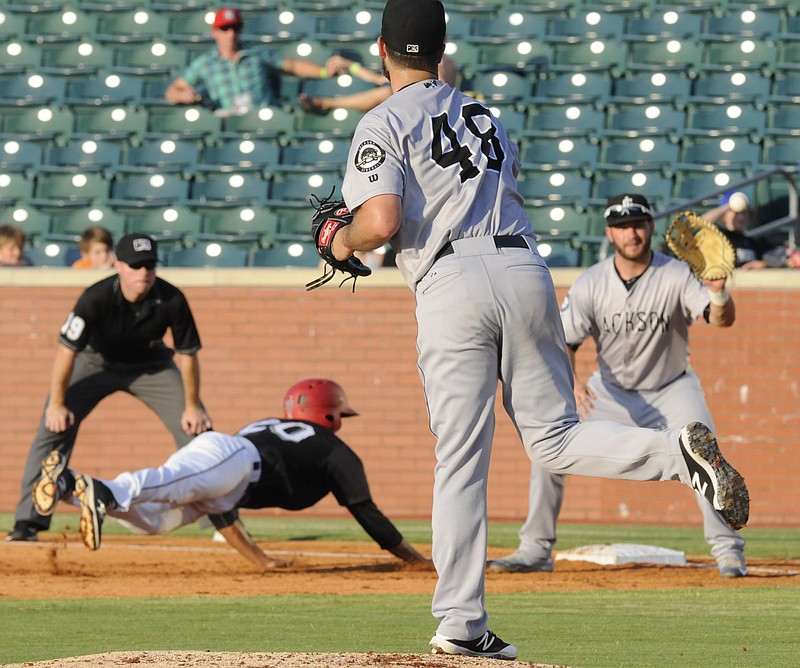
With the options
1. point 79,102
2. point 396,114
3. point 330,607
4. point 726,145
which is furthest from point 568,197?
point 396,114

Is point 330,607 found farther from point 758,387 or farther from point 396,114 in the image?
point 758,387

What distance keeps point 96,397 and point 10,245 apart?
155 inches

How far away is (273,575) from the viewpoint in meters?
7.89

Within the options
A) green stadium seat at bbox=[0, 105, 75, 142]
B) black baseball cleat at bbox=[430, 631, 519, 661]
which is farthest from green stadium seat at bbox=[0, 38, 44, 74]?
black baseball cleat at bbox=[430, 631, 519, 661]

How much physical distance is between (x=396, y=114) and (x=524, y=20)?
39.0 ft

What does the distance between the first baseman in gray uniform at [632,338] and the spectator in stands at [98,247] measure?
5476 millimetres

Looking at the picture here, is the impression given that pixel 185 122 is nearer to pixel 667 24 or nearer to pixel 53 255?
pixel 53 255

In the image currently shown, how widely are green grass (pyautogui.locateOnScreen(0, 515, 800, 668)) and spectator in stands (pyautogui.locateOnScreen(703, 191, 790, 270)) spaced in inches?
212

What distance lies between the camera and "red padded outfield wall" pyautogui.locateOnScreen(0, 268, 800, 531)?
472 inches

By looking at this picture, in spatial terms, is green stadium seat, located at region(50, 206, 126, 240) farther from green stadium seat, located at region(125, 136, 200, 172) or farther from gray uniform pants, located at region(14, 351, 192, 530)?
gray uniform pants, located at region(14, 351, 192, 530)

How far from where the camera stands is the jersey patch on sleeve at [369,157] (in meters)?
4.36

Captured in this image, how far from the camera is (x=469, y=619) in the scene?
170 inches

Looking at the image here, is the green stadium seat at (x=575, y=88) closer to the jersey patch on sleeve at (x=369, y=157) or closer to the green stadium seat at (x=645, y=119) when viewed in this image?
the green stadium seat at (x=645, y=119)

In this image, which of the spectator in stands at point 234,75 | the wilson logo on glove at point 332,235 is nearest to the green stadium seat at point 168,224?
the spectator in stands at point 234,75
